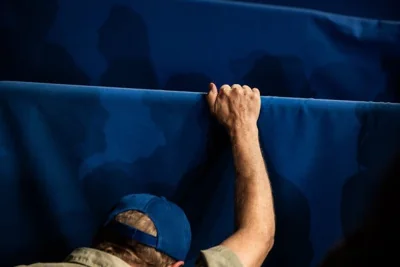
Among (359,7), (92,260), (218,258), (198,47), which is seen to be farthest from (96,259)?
(359,7)

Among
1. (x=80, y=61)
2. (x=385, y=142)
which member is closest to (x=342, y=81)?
(x=385, y=142)

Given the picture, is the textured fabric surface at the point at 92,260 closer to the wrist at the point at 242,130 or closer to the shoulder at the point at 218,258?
the shoulder at the point at 218,258

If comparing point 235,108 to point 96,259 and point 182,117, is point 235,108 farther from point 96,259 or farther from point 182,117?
point 96,259

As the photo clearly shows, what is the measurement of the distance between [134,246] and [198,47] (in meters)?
0.50

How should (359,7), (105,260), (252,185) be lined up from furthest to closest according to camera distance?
(359,7) < (252,185) < (105,260)

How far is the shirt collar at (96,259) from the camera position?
70 centimetres

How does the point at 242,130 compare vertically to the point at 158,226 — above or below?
above

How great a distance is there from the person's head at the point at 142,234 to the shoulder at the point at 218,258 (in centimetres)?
4

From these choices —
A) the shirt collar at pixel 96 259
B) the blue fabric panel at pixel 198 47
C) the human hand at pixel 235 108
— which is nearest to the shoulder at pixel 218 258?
the shirt collar at pixel 96 259

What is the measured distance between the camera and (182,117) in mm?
917

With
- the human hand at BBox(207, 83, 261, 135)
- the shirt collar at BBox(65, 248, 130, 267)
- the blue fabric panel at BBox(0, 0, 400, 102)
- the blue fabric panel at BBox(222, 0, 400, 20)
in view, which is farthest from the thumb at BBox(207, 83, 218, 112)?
the blue fabric panel at BBox(222, 0, 400, 20)

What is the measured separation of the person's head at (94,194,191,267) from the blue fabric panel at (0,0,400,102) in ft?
1.24

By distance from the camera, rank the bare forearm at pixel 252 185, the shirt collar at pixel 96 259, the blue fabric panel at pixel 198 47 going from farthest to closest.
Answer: the blue fabric panel at pixel 198 47, the bare forearm at pixel 252 185, the shirt collar at pixel 96 259

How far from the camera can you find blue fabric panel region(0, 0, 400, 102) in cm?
102
